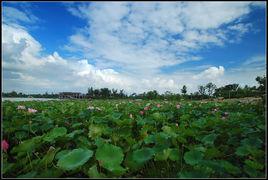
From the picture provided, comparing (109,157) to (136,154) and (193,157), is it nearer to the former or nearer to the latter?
(136,154)

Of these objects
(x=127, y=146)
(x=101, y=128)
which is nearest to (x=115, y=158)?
(x=127, y=146)

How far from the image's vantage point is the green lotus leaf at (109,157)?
1.39 metres


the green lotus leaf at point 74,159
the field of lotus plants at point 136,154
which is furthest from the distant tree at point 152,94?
the green lotus leaf at point 74,159

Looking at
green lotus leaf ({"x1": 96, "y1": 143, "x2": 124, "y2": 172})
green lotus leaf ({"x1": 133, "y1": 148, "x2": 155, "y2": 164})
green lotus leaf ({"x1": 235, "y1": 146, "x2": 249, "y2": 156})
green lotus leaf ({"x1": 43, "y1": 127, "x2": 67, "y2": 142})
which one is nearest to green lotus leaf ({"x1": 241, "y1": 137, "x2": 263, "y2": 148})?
green lotus leaf ({"x1": 235, "y1": 146, "x2": 249, "y2": 156})

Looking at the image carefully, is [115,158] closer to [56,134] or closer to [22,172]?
[22,172]

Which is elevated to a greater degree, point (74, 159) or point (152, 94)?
point (152, 94)

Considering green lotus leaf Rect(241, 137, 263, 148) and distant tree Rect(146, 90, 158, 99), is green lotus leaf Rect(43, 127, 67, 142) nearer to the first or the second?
green lotus leaf Rect(241, 137, 263, 148)

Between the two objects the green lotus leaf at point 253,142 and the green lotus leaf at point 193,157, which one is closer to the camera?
the green lotus leaf at point 193,157

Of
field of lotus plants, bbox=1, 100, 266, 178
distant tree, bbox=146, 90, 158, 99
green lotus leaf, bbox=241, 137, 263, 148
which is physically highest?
distant tree, bbox=146, 90, 158, 99

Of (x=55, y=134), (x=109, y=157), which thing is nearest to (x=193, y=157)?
(x=109, y=157)

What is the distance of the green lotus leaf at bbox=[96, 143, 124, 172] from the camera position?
139 cm

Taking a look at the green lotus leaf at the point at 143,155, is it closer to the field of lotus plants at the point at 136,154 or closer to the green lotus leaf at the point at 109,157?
the field of lotus plants at the point at 136,154

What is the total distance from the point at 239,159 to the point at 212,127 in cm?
58

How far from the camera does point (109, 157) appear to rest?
4.75 ft
